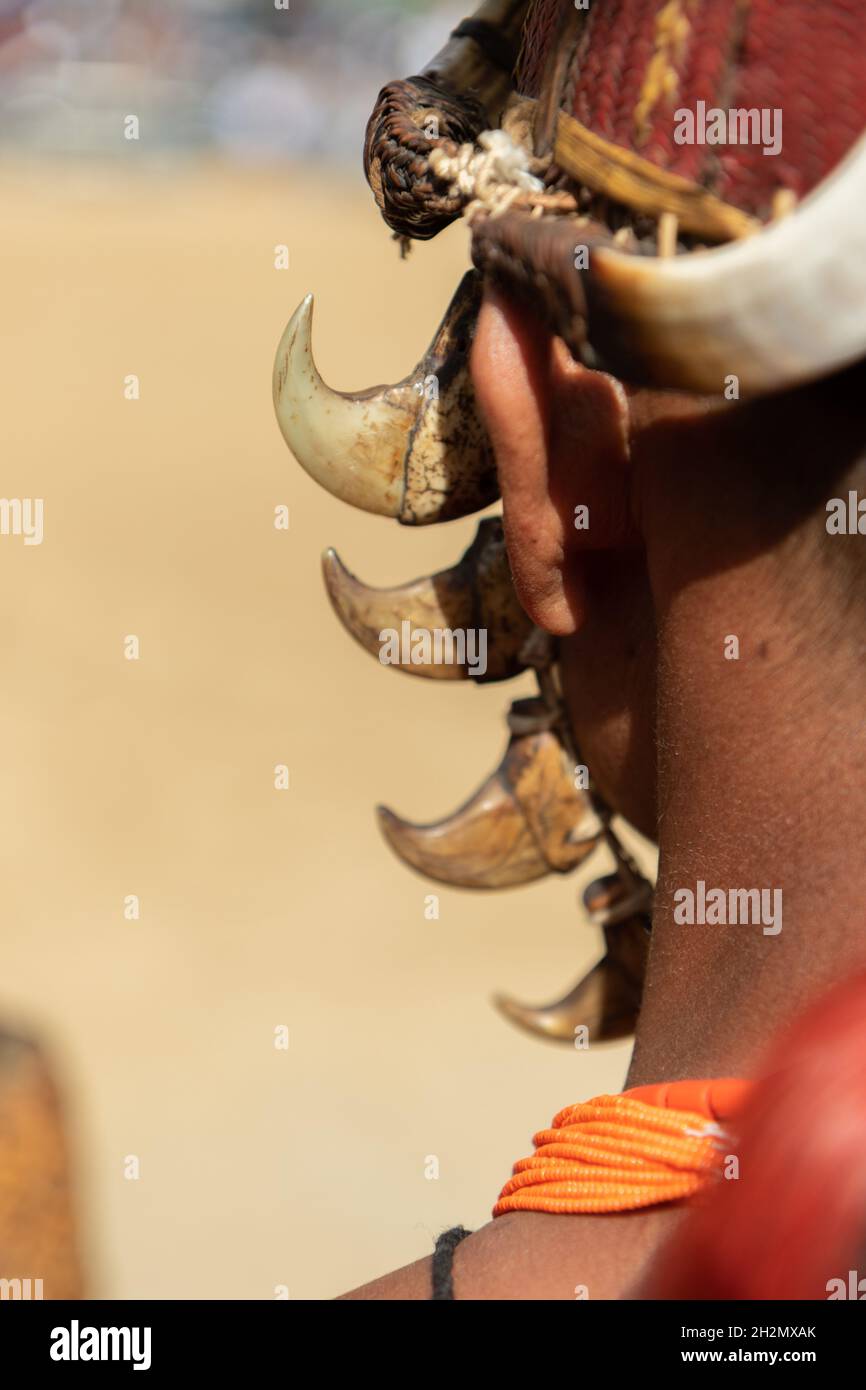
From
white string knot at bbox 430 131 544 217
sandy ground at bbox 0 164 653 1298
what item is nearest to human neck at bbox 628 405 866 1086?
white string knot at bbox 430 131 544 217

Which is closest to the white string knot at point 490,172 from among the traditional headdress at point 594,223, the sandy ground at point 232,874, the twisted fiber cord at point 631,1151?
the traditional headdress at point 594,223

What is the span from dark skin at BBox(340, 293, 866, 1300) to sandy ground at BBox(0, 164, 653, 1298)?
203 cm

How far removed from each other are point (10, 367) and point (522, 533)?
1078 cm

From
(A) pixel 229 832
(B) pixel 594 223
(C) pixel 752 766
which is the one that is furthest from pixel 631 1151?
(A) pixel 229 832

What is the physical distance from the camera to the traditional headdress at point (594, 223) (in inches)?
41.8

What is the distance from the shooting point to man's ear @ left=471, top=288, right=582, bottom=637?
1316mm

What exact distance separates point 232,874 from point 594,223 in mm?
5722

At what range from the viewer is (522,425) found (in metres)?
1.33

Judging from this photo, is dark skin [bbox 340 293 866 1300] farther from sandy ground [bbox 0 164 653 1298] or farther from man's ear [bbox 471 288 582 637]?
sandy ground [bbox 0 164 653 1298]

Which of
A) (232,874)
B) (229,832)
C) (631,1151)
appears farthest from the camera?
(229,832)

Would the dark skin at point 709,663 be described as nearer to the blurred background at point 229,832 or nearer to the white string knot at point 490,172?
the white string knot at point 490,172

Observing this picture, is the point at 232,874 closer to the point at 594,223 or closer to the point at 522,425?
the point at 522,425
